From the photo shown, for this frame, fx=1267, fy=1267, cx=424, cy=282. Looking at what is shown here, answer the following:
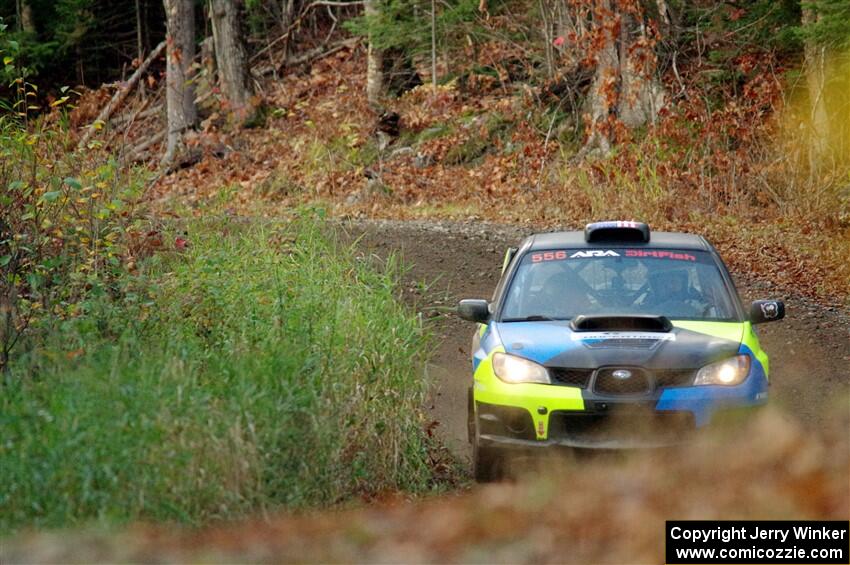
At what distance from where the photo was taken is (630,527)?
5699 mm

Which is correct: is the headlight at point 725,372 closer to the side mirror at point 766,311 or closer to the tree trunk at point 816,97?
the side mirror at point 766,311

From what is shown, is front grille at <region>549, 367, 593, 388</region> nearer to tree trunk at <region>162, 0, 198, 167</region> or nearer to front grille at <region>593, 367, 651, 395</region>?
front grille at <region>593, 367, 651, 395</region>

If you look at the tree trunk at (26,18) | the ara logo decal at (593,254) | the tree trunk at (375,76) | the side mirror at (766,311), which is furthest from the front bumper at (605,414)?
the tree trunk at (26,18)

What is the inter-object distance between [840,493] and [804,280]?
11179 millimetres

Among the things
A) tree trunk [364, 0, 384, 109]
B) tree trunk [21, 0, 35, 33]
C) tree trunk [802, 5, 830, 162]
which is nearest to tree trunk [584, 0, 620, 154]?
tree trunk [802, 5, 830, 162]

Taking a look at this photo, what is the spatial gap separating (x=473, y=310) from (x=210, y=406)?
2401 mm

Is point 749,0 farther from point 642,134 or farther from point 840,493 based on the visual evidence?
point 840,493

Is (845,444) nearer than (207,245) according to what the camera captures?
Yes

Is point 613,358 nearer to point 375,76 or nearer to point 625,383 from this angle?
point 625,383

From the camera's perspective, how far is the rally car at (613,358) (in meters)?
7.62

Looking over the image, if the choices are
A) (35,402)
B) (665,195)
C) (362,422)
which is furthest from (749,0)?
(35,402)

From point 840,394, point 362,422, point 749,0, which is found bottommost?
point 840,394

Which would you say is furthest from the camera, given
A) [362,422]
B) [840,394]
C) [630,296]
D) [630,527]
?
[840,394]

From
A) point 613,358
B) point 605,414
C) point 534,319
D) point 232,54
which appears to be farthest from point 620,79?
point 605,414
